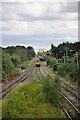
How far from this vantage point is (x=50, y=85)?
3019 centimetres

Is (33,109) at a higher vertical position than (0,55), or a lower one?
lower

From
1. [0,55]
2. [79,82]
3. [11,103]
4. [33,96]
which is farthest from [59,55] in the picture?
[11,103]

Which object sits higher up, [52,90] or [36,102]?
[52,90]

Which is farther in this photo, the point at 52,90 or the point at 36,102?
the point at 52,90

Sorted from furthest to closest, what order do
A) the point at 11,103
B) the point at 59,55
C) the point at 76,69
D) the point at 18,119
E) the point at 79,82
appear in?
1. the point at 59,55
2. the point at 76,69
3. the point at 79,82
4. the point at 11,103
5. the point at 18,119

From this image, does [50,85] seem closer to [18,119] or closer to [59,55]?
[18,119]

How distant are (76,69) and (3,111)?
102ft

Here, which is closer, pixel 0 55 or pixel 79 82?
pixel 79 82

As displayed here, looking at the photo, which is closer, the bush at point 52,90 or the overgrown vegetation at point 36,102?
the overgrown vegetation at point 36,102

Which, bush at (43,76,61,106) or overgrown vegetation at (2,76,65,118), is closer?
overgrown vegetation at (2,76,65,118)

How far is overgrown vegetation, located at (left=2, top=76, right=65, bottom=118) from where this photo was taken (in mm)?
22616

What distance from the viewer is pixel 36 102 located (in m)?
29.3

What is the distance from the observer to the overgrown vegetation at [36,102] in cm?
2262

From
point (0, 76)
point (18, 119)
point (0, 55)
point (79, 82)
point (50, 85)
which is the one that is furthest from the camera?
point (0, 55)
